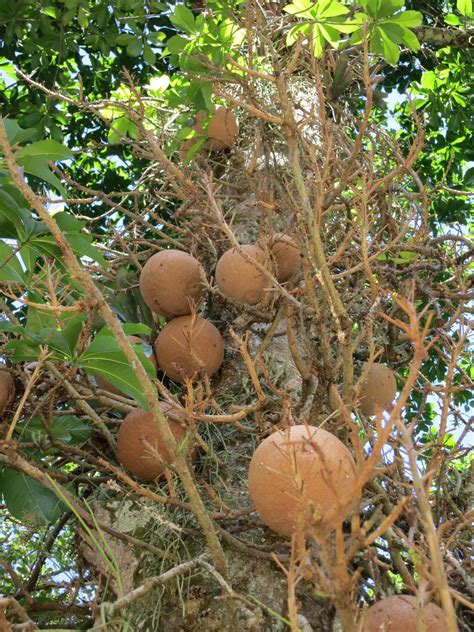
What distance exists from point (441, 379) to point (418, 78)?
1567 mm

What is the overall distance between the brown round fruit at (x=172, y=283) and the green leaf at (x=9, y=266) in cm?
43

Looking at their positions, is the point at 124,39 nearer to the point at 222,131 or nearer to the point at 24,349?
the point at 222,131

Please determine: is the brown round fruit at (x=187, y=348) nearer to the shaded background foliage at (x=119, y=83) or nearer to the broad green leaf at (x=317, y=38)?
the broad green leaf at (x=317, y=38)

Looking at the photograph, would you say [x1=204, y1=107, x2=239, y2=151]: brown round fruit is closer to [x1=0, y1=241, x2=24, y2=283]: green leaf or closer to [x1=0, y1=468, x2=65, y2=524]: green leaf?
[x1=0, y1=241, x2=24, y2=283]: green leaf

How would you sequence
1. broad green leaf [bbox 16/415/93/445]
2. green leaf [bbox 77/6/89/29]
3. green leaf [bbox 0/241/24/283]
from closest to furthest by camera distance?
green leaf [bbox 0/241/24/283] → broad green leaf [bbox 16/415/93/445] → green leaf [bbox 77/6/89/29]

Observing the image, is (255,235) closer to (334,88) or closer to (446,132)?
(334,88)

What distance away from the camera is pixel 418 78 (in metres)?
3.96

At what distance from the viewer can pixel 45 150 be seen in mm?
1657

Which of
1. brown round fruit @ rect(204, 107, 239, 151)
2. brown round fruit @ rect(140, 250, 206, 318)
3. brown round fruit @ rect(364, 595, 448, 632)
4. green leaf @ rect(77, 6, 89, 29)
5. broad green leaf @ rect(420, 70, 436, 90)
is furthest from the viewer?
broad green leaf @ rect(420, 70, 436, 90)

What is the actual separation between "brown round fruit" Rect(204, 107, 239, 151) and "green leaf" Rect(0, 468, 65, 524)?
1408 mm

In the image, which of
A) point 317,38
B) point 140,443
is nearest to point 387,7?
point 317,38

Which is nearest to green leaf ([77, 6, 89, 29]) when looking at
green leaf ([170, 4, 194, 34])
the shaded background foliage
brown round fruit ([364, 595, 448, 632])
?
the shaded background foliage

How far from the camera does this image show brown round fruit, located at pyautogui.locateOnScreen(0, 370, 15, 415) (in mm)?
1694

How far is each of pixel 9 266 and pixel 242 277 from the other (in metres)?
0.58
